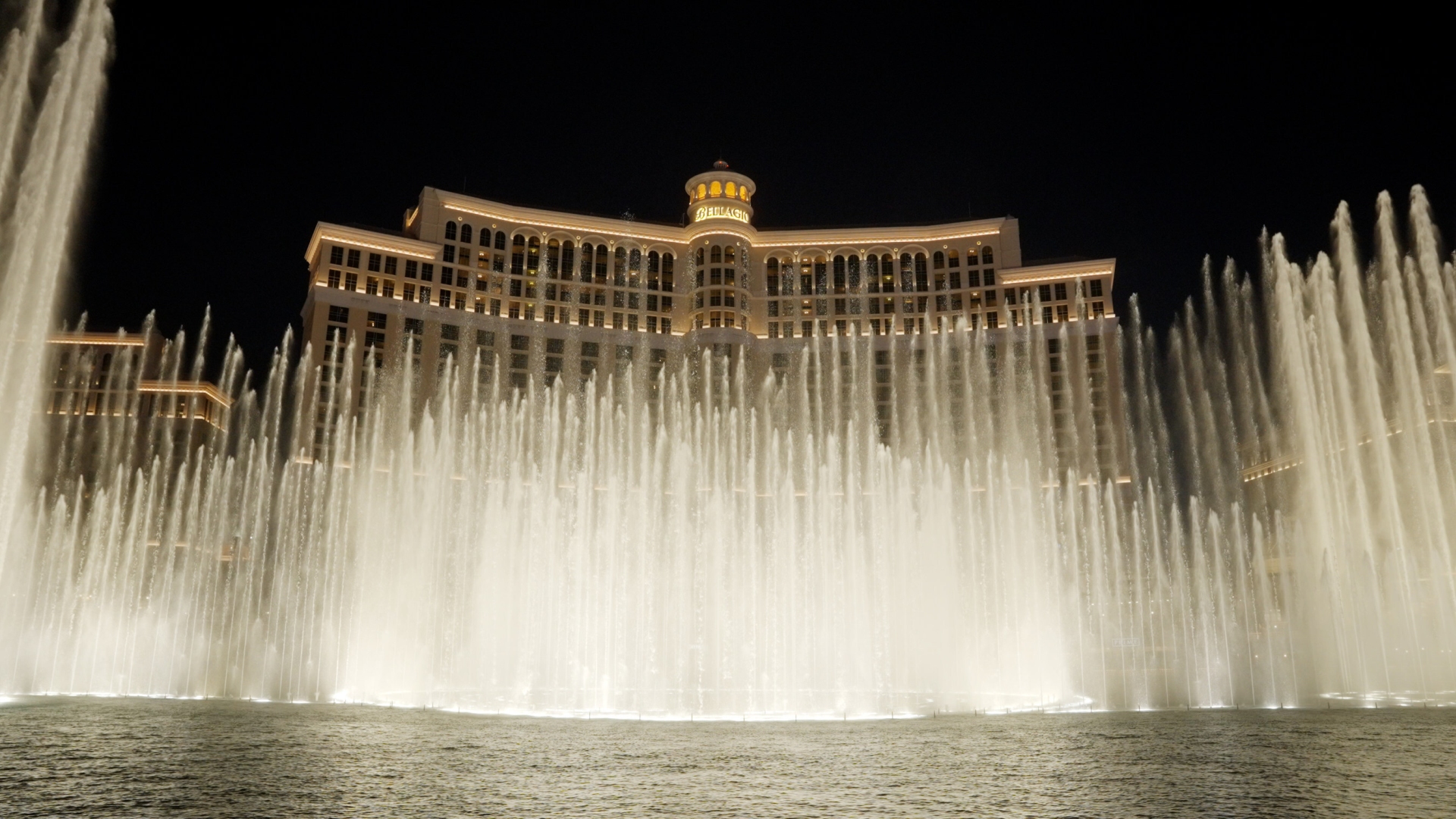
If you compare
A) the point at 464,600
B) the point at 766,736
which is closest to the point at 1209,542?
the point at 464,600

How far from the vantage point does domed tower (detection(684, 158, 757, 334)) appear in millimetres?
69312

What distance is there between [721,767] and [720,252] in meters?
62.8

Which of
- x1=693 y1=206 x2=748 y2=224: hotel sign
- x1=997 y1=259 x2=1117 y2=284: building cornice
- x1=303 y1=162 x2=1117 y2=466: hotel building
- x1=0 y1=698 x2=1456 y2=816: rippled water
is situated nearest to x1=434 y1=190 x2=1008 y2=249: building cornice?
x1=303 y1=162 x2=1117 y2=466: hotel building

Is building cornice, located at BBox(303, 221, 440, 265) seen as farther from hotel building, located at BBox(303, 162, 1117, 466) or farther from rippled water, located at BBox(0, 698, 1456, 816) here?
rippled water, located at BBox(0, 698, 1456, 816)

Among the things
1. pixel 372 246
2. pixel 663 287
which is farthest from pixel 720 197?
pixel 372 246

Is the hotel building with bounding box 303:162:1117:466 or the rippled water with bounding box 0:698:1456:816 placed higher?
the hotel building with bounding box 303:162:1117:466

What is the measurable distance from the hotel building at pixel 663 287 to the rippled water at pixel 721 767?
172ft

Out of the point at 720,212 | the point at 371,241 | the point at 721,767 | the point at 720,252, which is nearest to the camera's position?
the point at 721,767

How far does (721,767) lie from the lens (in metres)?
9.80

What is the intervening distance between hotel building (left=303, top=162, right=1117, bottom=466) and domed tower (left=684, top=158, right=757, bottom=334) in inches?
4.4

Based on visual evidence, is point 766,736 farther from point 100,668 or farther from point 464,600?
point 100,668

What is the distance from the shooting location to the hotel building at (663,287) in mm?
65875

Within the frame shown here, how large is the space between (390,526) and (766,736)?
1887 cm

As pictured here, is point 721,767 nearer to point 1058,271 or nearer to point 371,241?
point 371,241
